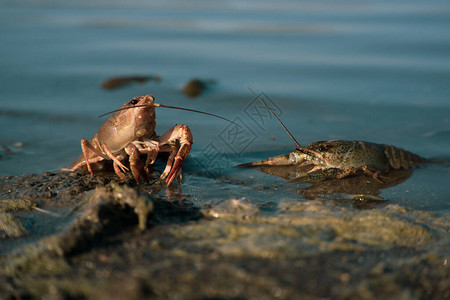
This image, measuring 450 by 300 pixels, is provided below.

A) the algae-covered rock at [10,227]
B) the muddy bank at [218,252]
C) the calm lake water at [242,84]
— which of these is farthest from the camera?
the calm lake water at [242,84]

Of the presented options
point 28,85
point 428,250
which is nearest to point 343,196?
point 428,250

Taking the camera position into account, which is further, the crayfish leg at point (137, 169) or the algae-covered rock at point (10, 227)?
the crayfish leg at point (137, 169)

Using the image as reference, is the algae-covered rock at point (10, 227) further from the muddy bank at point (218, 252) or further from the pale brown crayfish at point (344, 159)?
the pale brown crayfish at point (344, 159)

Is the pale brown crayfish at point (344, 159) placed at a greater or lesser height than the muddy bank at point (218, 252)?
greater

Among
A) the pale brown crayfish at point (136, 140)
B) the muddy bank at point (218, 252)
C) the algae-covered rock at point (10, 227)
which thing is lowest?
the muddy bank at point (218, 252)

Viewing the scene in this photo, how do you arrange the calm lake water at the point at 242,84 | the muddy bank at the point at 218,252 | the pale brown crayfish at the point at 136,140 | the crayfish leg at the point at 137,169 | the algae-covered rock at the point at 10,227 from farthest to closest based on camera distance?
1. the calm lake water at the point at 242,84
2. the pale brown crayfish at the point at 136,140
3. the crayfish leg at the point at 137,169
4. the algae-covered rock at the point at 10,227
5. the muddy bank at the point at 218,252

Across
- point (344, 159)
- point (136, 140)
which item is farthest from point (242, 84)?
point (136, 140)

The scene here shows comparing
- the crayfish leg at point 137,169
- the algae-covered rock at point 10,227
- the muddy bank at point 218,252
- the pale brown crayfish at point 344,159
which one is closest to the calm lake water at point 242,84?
the pale brown crayfish at point 344,159
